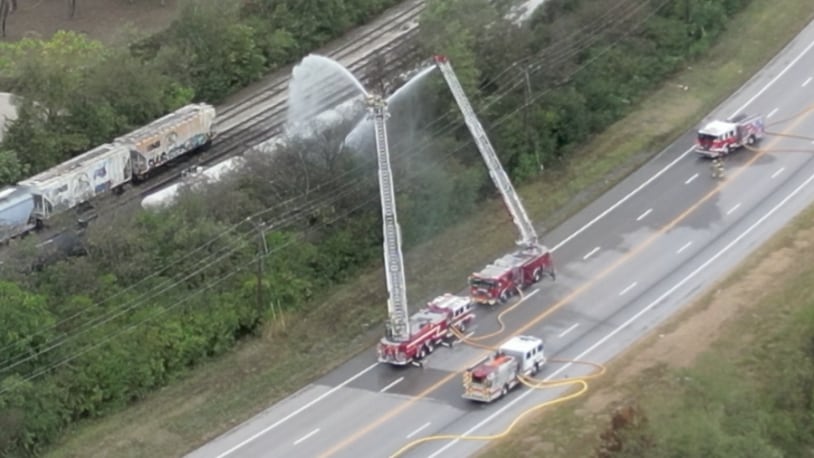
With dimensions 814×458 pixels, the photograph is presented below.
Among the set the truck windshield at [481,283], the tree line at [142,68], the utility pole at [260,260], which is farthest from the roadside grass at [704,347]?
the tree line at [142,68]

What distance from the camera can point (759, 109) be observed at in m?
70.1

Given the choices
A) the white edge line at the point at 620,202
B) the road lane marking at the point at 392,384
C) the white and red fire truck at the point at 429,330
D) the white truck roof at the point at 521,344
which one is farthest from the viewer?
the white edge line at the point at 620,202

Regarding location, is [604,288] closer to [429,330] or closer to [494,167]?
[494,167]

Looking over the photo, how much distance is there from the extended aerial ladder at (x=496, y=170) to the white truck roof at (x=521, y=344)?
6.30 m

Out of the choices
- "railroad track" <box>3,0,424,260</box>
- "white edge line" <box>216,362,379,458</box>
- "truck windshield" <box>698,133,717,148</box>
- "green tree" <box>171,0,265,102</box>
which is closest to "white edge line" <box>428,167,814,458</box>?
"truck windshield" <box>698,133,717,148</box>

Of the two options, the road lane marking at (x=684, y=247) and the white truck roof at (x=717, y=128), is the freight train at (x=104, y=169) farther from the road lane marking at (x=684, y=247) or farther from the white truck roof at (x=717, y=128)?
the road lane marking at (x=684, y=247)

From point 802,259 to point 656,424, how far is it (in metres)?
13.5

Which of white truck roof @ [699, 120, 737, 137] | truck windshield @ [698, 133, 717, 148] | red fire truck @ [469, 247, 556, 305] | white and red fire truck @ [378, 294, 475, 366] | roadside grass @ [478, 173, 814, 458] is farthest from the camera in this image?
truck windshield @ [698, 133, 717, 148]

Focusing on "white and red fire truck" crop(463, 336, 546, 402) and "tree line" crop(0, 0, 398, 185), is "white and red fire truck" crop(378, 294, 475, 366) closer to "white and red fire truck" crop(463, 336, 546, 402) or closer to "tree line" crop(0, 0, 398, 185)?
"white and red fire truck" crop(463, 336, 546, 402)

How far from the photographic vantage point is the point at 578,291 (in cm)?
5616

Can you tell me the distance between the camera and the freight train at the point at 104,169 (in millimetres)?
58906

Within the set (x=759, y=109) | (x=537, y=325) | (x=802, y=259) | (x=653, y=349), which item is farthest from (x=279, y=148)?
(x=759, y=109)

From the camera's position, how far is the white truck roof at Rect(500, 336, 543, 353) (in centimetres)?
4988

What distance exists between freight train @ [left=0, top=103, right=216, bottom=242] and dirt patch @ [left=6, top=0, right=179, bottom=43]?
14712mm
